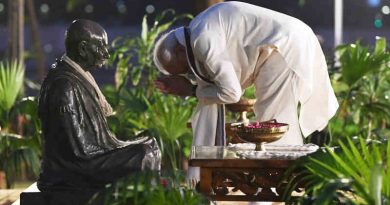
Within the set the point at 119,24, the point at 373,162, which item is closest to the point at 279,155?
the point at 373,162

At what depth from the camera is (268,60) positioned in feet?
21.2

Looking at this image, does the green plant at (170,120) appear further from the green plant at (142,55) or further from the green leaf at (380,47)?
the green leaf at (380,47)

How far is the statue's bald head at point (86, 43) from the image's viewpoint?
495 centimetres

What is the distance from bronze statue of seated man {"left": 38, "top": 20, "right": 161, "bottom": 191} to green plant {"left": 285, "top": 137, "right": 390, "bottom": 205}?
28.1 inches

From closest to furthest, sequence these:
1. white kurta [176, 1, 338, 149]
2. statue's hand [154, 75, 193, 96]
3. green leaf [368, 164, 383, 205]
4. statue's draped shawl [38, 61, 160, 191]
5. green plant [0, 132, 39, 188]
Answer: green leaf [368, 164, 383, 205] → statue's draped shawl [38, 61, 160, 191] → statue's hand [154, 75, 193, 96] → white kurta [176, 1, 338, 149] → green plant [0, 132, 39, 188]

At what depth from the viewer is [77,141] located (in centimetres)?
488

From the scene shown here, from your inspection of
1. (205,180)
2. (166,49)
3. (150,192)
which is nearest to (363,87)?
(166,49)

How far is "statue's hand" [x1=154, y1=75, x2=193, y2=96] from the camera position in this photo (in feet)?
20.2

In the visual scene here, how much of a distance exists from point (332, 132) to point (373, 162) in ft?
13.9

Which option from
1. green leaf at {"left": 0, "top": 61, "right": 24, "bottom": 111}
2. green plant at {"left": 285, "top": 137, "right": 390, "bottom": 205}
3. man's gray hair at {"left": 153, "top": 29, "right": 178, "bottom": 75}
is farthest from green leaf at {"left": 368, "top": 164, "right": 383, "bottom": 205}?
green leaf at {"left": 0, "top": 61, "right": 24, "bottom": 111}

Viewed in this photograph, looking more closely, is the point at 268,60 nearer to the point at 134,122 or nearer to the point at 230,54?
the point at 230,54

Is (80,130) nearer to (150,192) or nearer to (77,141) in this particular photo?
(77,141)

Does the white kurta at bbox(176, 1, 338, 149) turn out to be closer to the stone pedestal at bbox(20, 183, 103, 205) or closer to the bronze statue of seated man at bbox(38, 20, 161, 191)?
the bronze statue of seated man at bbox(38, 20, 161, 191)

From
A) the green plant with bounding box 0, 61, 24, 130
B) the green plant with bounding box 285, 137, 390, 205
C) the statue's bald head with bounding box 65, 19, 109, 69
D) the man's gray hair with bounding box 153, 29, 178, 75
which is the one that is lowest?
the green plant with bounding box 0, 61, 24, 130
